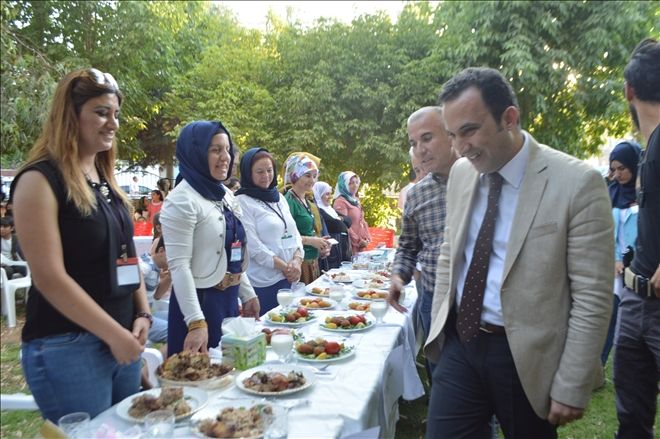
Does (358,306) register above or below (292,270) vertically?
below

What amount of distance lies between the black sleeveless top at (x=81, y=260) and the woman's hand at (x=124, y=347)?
0.11 meters

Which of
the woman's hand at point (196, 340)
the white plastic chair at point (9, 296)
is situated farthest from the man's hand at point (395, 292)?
the white plastic chair at point (9, 296)

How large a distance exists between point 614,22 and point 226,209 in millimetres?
9825

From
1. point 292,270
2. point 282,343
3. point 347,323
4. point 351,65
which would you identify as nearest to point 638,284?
point 347,323

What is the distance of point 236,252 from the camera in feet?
8.00

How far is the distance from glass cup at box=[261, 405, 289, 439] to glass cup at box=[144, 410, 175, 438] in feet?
0.86

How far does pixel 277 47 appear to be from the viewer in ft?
40.4

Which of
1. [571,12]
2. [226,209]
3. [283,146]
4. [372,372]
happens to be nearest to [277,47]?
[283,146]

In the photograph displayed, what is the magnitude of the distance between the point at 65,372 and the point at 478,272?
4.36 feet

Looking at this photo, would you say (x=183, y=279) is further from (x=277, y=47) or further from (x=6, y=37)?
(x=277, y=47)

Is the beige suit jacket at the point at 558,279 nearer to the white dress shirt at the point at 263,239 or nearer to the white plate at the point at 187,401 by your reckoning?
the white plate at the point at 187,401

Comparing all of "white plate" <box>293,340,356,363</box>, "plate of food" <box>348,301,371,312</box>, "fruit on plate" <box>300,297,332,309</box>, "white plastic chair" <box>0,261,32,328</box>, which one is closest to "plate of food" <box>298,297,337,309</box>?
"fruit on plate" <box>300,297,332,309</box>

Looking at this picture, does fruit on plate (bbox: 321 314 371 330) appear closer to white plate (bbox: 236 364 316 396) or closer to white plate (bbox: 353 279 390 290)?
white plate (bbox: 236 364 316 396)

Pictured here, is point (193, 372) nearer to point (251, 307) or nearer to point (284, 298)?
point (251, 307)
